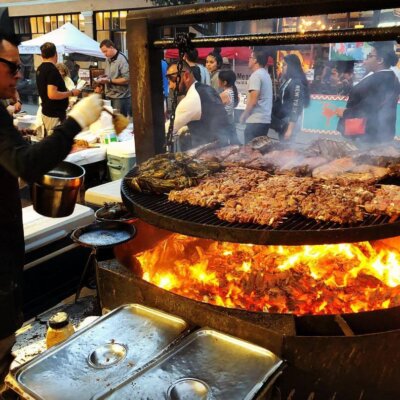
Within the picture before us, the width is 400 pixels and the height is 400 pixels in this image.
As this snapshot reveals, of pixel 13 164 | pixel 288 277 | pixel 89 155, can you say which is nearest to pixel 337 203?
pixel 288 277

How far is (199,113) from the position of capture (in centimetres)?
705

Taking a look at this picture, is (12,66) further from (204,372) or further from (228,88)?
(228,88)

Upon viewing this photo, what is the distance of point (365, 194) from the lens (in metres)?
2.82

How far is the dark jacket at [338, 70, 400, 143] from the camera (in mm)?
7270

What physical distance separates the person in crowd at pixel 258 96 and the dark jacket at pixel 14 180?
6.25 meters

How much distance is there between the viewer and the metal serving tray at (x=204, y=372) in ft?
7.11

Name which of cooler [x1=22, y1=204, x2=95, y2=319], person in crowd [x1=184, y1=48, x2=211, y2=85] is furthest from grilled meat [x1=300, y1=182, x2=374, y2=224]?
person in crowd [x1=184, y1=48, x2=211, y2=85]

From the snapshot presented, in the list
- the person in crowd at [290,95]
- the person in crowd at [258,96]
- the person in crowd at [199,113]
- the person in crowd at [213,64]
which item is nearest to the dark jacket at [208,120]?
the person in crowd at [199,113]

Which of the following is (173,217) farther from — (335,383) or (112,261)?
(335,383)

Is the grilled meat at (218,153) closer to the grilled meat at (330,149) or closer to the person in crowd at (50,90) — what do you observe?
the grilled meat at (330,149)

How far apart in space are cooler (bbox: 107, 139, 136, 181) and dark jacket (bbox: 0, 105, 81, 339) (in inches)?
186

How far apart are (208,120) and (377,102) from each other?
3016 mm

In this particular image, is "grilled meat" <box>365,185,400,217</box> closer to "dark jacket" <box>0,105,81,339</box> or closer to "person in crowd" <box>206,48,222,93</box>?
"dark jacket" <box>0,105,81,339</box>

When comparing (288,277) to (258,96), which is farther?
(258,96)
